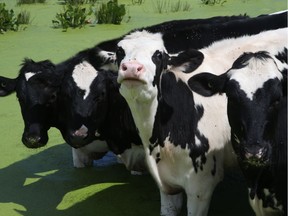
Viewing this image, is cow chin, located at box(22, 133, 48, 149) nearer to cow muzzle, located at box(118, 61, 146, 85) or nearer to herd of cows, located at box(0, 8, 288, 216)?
herd of cows, located at box(0, 8, 288, 216)

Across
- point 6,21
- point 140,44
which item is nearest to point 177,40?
point 140,44

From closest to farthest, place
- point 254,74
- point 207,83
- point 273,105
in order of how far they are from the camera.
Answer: point 273,105
point 254,74
point 207,83

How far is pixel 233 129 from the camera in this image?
3.56 m

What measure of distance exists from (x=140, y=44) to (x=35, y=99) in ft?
3.95

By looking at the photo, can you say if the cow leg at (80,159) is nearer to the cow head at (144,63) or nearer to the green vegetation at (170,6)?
the cow head at (144,63)

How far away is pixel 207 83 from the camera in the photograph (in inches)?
148

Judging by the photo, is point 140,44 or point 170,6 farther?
point 170,6

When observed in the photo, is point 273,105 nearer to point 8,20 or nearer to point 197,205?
point 197,205

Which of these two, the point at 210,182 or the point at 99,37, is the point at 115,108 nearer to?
the point at 210,182

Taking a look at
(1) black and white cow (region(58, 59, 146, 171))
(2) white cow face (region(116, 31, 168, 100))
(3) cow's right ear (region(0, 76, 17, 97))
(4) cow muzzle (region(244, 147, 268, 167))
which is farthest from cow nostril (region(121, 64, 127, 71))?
(3) cow's right ear (region(0, 76, 17, 97))

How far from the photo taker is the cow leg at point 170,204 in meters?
4.30

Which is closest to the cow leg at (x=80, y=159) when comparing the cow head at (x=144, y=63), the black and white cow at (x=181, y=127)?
the black and white cow at (x=181, y=127)

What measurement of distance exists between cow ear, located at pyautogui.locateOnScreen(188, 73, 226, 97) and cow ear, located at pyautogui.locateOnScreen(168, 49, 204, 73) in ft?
0.90

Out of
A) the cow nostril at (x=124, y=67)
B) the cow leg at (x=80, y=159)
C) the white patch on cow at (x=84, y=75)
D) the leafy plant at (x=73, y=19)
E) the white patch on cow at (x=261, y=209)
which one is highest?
the cow nostril at (x=124, y=67)
